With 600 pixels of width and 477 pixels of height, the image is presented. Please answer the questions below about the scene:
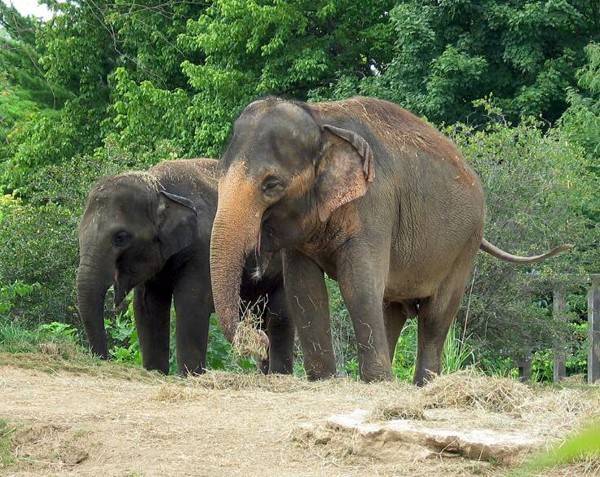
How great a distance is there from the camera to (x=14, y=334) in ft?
35.2

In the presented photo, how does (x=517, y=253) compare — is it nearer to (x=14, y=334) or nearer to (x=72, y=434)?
(x=14, y=334)

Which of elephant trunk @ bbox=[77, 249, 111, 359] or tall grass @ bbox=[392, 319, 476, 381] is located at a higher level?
elephant trunk @ bbox=[77, 249, 111, 359]

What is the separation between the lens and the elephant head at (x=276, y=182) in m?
8.02

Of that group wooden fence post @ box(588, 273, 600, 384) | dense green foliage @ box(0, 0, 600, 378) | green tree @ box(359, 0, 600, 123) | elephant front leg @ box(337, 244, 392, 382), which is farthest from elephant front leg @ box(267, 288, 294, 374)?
green tree @ box(359, 0, 600, 123)

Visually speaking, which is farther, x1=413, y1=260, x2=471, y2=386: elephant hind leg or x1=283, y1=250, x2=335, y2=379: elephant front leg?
x1=413, y1=260, x2=471, y2=386: elephant hind leg

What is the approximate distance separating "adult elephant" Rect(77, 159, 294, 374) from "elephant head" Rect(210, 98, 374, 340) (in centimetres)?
209

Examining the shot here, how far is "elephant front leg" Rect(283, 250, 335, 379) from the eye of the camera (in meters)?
9.00

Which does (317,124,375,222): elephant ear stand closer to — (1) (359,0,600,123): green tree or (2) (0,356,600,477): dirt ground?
(2) (0,356,600,477): dirt ground

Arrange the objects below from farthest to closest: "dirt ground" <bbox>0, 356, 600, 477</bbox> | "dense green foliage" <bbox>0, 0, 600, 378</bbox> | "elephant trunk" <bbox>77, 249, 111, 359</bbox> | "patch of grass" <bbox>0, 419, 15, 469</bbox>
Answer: "dense green foliage" <bbox>0, 0, 600, 378</bbox>, "elephant trunk" <bbox>77, 249, 111, 359</bbox>, "patch of grass" <bbox>0, 419, 15, 469</bbox>, "dirt ground" <bbox>0, 356, 600, 477</bbox>

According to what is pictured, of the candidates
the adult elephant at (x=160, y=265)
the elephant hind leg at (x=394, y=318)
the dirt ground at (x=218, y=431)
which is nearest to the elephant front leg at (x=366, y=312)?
the dirt ground at (x=218, y=431)

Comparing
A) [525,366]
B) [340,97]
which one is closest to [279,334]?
[525,366]

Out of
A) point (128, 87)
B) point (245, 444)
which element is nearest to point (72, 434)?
point (245, 444)

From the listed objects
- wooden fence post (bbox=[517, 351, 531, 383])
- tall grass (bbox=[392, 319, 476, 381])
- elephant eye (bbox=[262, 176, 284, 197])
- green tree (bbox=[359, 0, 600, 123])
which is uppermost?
green tree (bbox=[359, 0, 600, 123])

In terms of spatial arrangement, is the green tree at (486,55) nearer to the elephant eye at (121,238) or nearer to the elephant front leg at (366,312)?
the elephant eye at (121,238)
